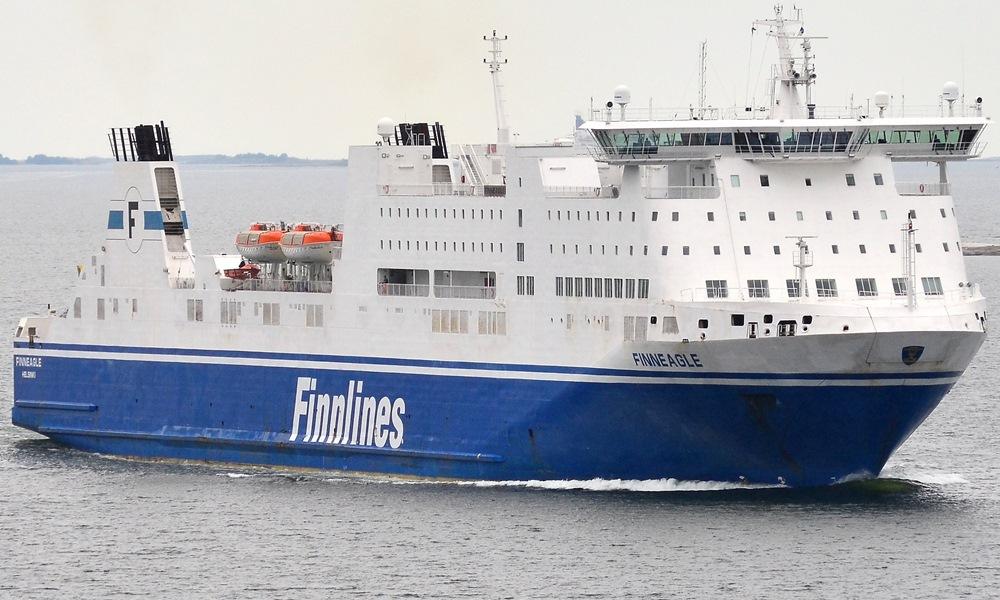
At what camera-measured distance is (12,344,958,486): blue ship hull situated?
37562 mm

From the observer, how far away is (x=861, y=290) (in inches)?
1489

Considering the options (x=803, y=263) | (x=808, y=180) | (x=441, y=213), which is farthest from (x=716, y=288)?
(x=441, y=213)

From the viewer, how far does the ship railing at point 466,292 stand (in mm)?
40375

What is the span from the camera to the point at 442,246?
1617 inches

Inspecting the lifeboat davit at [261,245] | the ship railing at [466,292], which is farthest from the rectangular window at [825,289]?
the lifeboat davit at [261,245]

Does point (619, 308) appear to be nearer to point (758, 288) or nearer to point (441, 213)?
point (758, 288)

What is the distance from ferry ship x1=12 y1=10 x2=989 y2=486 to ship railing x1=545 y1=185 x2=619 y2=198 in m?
0.11

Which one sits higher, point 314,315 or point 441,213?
point 441,213

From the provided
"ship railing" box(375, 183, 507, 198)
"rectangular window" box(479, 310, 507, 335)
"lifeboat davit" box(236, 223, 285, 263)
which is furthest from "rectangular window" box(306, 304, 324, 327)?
"rectangular window" box(479, 310, 507, 335)

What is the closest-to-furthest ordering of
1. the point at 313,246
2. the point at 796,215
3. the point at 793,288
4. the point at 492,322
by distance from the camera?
the point at 793,288 < the point at 796,215 < the point at 492,322 < the point at 313,246

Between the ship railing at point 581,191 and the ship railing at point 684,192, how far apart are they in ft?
2.37

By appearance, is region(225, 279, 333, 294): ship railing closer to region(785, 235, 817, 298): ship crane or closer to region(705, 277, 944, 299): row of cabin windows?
region(705, 277, 944, 299): row of cabin windows

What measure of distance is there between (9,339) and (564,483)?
91.3ft

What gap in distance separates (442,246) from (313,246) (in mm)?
3436
